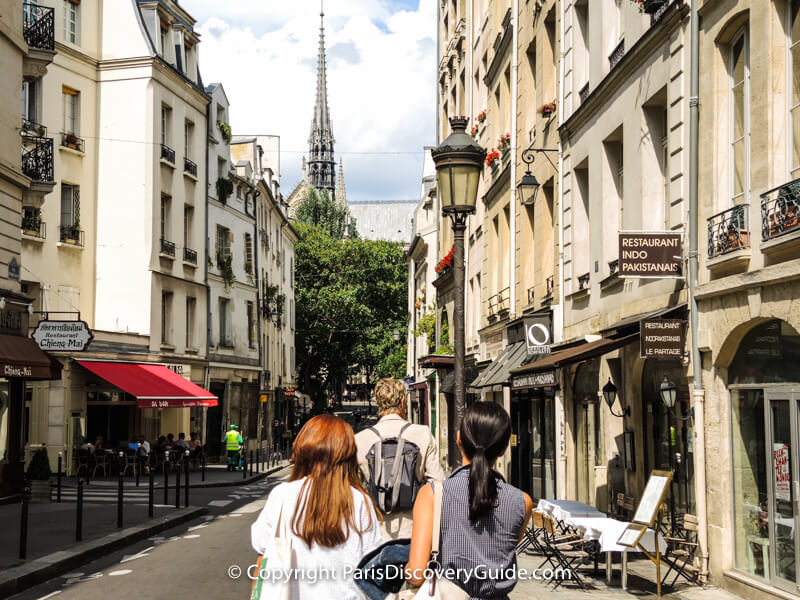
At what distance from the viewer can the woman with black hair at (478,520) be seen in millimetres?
4184

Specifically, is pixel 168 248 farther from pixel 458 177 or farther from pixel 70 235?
pixel 458 177

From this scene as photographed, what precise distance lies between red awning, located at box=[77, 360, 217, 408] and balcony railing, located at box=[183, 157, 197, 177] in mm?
7223

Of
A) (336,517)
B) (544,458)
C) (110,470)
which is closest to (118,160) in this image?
(110,470)

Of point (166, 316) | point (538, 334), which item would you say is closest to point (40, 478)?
point (538, 334)

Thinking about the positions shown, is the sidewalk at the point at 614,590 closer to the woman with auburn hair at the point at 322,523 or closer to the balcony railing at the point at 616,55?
the woman with auburn hair at the point at 322,523

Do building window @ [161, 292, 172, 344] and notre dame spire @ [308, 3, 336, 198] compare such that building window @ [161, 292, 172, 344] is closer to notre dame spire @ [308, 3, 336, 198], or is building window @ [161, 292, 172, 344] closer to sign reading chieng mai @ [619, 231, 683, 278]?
sign reading chieng mai @ [619, 231, 683, 278]

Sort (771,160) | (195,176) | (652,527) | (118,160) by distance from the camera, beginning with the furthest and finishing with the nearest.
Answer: (195,176)
(118,160)
(652,527)
(771,160)

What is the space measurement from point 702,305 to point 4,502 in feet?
45.7

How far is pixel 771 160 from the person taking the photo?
29.6 feet

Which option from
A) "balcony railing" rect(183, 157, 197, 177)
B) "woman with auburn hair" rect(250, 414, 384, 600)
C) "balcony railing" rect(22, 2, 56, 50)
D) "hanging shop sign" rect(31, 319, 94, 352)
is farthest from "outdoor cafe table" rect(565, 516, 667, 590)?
"balcony railing" rect(183, 157, 197, 177)

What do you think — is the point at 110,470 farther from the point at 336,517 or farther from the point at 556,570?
the point at 336,517

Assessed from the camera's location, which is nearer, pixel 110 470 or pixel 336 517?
pixel 336 517

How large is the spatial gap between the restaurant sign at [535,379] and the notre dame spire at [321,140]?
117 meters

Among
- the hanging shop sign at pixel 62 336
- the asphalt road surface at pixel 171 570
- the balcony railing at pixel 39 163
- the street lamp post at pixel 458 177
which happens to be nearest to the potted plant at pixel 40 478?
the hanging shop sign at pixel 62 336
